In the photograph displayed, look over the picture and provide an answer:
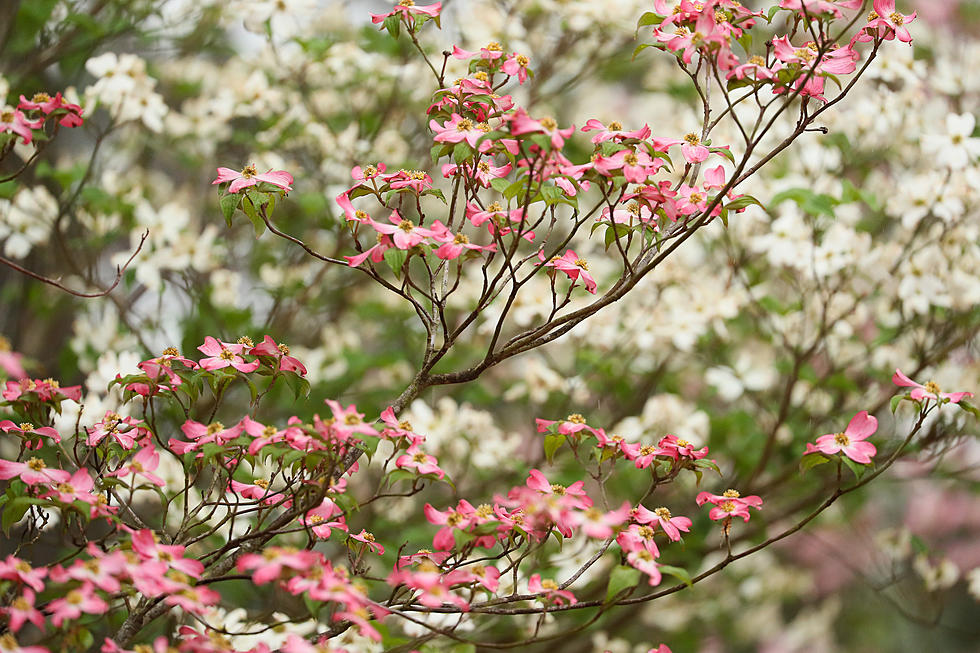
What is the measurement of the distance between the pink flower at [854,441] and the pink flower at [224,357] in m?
0.90

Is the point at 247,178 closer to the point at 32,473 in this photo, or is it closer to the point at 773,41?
the point at 32,473

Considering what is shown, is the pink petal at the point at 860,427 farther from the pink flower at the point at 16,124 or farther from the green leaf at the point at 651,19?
the pink flower at the point at 16,124

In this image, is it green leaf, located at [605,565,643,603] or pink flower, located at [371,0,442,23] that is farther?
pink flower, located at [371,0,442,23]

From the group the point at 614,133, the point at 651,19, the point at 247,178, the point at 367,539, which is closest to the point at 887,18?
the point at 651,19

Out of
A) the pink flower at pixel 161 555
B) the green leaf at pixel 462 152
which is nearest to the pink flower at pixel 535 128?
the green leaf at pixel 462 152

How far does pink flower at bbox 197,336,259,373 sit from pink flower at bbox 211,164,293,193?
0.24 meters

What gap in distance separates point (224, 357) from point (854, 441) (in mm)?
990

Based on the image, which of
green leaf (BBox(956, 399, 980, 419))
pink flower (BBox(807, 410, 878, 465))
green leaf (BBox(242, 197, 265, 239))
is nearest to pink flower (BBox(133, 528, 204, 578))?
green leaf (BBox(242, 197, 265, 239))

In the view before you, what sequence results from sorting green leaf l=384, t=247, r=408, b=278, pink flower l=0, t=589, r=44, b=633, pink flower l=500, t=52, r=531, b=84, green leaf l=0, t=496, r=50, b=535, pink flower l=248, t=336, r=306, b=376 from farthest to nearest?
pink flower l=500, t=52, r=531, b=84 → pink flower l=248, t=336, r=306, b=376 → green leaf l=384, t=247, r=408, b=278 → green leaf l=0, t=496, r=50, b=535 → pink flower l=0, t=589, r=44, b=633

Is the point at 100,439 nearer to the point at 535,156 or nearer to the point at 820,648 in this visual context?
the point at 535,156

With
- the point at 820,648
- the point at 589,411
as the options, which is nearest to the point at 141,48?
the point at 589,411

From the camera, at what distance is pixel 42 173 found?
7.35ft

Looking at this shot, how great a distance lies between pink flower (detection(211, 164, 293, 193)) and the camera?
133 centimetres

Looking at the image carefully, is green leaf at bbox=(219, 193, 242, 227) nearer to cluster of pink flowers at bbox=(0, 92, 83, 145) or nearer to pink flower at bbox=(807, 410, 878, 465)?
cluster of pink flowers at bbox=(0, 92, 83, 145)
